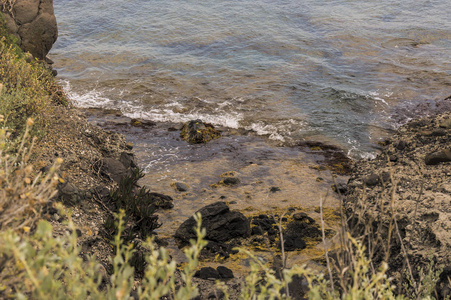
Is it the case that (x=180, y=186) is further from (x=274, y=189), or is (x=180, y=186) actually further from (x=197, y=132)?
(x=197, y=132)

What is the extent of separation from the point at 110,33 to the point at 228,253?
20487 millimetres

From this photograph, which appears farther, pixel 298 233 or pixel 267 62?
pixel 267 62

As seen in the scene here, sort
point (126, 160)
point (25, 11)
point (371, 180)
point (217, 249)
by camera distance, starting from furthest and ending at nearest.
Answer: point (25, 11)
point (126, 160)
point (371, 180)
point (217, 249)

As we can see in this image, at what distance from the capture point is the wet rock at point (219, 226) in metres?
8.90

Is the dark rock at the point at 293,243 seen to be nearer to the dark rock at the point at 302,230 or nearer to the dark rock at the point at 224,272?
the dark rock at the point at 302,230

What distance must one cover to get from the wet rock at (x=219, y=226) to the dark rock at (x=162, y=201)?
4.58 ft

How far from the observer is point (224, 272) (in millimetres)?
7520

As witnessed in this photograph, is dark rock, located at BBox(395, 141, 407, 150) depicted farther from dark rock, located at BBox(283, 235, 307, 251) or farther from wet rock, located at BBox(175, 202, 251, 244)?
wet rock, located at BBox(175, 202, 251, 244)

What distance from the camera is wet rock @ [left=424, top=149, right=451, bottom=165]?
8578mm

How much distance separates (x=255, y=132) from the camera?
15.6 metres

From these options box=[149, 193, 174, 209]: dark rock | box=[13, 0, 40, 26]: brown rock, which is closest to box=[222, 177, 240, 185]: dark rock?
box=[149, 193, 174, 209]: dark rock

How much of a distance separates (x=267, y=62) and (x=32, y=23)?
12.1 metres

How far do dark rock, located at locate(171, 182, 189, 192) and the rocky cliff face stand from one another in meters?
6.49

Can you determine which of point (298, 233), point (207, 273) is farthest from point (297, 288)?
point (298, 233)
